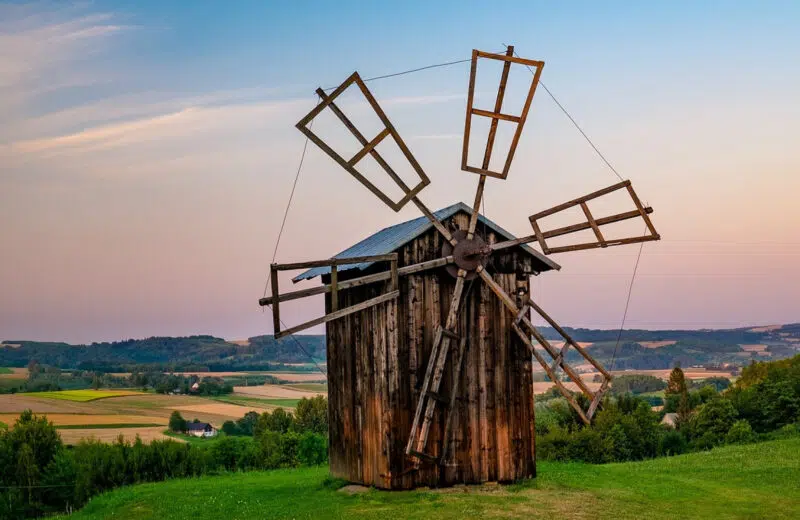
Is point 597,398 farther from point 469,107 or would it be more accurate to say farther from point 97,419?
point 97,419

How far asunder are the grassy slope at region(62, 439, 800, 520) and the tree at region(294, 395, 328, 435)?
20.3 metres

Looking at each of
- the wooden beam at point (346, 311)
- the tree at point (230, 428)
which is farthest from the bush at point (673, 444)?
the wooden beam at point (346, 311)

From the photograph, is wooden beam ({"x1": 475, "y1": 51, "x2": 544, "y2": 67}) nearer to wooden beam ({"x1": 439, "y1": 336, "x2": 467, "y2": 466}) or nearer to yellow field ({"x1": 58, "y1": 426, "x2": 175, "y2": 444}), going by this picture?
wooden beam ({"x1": 439, "y1": 336, "x2": 467, "y2": 466})

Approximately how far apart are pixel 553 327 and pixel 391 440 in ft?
15.1

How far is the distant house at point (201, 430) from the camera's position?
57.9 m

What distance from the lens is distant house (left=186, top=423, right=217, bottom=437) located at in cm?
5785

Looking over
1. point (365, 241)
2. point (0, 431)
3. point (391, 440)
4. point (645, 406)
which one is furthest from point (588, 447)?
point (0, 431)

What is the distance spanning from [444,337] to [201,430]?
43864 mm

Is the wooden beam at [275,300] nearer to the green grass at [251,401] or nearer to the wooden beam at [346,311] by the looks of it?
the wooden beam at [346,311]

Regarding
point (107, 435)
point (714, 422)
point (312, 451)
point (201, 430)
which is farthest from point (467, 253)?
point (201, 430)

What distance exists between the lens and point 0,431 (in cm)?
4016

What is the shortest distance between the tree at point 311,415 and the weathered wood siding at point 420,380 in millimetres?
27426

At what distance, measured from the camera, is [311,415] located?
48438 mm

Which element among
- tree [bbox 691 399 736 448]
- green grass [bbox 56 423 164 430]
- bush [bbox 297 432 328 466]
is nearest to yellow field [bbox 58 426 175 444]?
green grass [bbox 56 423 164 430]
